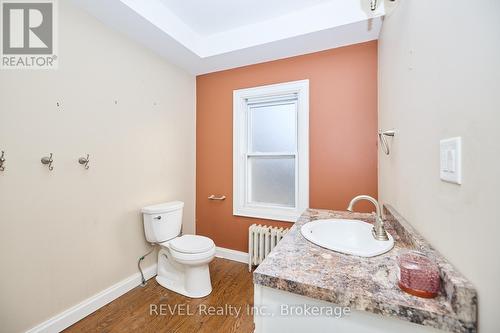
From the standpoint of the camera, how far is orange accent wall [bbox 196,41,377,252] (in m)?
2.04

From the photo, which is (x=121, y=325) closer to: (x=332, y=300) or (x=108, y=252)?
(x=108, y=252)

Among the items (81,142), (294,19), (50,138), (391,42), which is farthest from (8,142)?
(391,42)

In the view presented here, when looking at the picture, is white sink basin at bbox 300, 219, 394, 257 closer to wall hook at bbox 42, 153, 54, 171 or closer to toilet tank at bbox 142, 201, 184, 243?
toilet tank at bbox 142, 201, 184, 243

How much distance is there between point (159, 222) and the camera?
6.73 feet

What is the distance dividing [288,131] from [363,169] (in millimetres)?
853

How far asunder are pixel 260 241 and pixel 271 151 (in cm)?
99

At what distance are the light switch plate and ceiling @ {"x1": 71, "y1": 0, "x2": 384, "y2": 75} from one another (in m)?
1.55

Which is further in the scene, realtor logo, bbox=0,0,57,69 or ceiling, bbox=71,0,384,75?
ceiling, bbox=71,0,384,75

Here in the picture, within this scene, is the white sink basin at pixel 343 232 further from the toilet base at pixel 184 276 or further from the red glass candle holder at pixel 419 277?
the toilet base at pixel 184 276

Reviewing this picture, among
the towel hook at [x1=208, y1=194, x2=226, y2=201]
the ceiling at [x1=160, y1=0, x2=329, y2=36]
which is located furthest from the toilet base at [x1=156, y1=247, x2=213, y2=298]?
the ceiling at [x1=160, y1=0, x2=329, y2=36]

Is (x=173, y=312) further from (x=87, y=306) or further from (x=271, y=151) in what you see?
(x=271, y=151)

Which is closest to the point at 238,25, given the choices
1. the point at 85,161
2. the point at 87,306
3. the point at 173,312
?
the point at 85,161

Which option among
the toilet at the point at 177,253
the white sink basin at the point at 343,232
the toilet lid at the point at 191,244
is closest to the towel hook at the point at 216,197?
the toilet at the point at 177,253

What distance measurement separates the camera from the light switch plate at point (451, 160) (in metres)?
0.63
